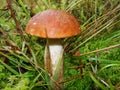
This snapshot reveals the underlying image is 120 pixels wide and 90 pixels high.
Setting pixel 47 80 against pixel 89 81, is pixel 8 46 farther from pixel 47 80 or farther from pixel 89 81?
pixel 89 81

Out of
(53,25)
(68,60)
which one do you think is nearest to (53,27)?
(53,25)

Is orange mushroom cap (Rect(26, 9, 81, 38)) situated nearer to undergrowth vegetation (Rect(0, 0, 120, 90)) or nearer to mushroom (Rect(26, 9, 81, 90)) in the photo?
mushroom (Rect(26, 9, 81, 90))

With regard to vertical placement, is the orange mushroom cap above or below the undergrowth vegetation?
above

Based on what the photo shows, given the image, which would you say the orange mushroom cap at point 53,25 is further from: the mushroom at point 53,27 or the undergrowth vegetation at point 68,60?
the undergrowth vegetation at point 68,60

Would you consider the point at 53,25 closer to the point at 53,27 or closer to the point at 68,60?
the point at 53,27

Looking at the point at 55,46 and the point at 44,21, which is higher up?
the point at 44,21

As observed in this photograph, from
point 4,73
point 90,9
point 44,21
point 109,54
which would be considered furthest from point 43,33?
point 90,9

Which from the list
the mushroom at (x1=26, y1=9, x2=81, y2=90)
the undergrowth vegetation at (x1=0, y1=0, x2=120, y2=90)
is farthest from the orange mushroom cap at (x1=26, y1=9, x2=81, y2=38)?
the undergrowth vegetation at (x1=0, y1=0, x2=120, y2=90)

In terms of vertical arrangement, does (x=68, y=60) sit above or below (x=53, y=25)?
below
